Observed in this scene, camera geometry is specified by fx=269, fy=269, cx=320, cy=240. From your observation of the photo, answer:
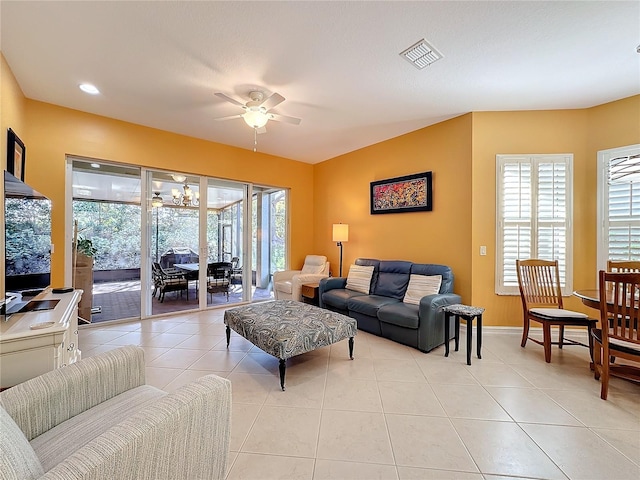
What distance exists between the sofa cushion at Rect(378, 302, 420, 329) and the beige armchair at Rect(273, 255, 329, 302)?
1775 mm

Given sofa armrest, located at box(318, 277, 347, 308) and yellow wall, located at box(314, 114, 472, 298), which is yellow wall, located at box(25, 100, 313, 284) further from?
sofa armrest, located at box(318, 277, 347, 308)

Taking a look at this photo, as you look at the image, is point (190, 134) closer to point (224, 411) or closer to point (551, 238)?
point (224, 411)

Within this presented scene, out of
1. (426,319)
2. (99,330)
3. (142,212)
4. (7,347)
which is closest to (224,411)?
(7,347)

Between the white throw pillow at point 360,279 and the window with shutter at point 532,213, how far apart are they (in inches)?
67.4

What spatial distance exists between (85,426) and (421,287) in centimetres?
333

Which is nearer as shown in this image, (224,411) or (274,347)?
(224,411)

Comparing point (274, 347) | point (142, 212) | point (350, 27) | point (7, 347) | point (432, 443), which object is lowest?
point (432, 443)

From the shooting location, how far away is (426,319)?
2.97 metres

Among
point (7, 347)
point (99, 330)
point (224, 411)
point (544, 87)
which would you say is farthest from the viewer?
point (99, 330)

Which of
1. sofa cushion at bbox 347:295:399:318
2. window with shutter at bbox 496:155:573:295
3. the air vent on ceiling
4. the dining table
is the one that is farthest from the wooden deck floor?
the dining table

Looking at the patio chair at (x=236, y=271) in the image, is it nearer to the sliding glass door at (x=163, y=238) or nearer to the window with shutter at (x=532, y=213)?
the sliding glass door at (x=163, y=238)

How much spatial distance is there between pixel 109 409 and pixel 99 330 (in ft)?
10.4

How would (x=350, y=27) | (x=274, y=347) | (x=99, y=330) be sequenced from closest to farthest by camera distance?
(x=350, y=27) → (x=274, y=347) → (x=99, y=330)

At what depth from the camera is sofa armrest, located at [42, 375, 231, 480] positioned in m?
0.83
